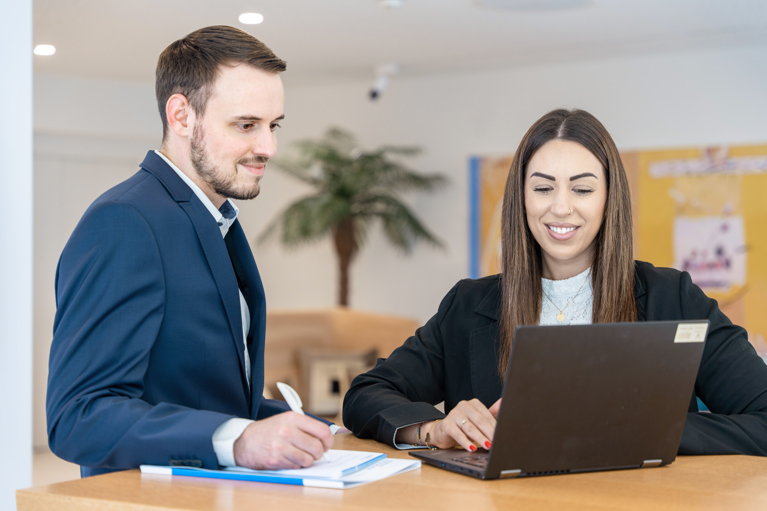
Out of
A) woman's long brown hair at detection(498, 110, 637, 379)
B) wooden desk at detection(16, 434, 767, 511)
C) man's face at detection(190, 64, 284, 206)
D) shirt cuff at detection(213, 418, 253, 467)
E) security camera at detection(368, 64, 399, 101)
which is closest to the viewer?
wooden desk at detection(16, 434, 767, 511)

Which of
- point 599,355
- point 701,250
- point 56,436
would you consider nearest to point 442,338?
point 599,355

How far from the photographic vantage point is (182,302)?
1570 millimetres

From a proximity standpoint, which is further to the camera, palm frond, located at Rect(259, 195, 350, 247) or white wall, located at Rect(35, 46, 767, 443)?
palm frond, located at Rect(259, 195, 350, 247)

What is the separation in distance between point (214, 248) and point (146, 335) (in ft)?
0.88

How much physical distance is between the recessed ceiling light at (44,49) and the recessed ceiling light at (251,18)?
1.58 m

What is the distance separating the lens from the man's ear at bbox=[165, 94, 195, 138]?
1773 millimetres

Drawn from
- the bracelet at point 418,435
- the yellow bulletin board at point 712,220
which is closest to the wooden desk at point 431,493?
the bracelet at point 418,435

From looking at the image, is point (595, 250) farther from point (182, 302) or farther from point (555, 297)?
point (182, 302)

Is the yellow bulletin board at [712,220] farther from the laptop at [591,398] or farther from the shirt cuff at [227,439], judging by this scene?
the shirt cuff at [227,439]

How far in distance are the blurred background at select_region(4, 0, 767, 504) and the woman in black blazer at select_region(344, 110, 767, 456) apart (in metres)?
3.21

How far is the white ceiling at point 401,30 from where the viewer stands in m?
5.05

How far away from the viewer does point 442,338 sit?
2090 millimetres

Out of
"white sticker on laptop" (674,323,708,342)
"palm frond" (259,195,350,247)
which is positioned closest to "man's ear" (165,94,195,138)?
"white sticker on laptop" (674,323,708,342)
